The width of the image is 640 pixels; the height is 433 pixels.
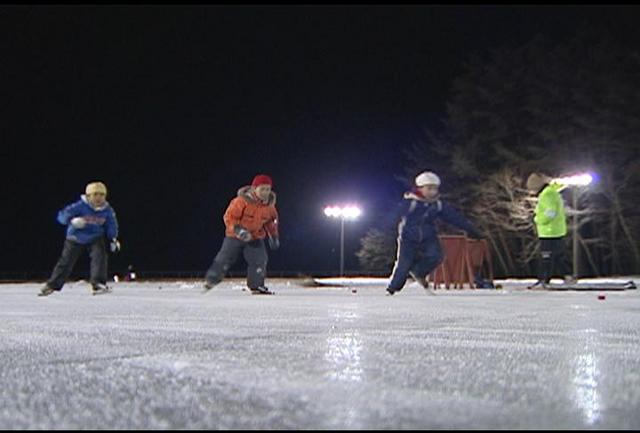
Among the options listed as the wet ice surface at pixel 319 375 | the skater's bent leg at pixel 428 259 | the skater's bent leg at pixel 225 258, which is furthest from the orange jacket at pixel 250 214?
the wet ice surface at pixel 319 375

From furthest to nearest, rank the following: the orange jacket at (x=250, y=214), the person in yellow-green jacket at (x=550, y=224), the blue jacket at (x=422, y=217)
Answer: the person in yellow-green jacket at (x=550, y=224) → the orange jacket at (x=250, y=214) → the blue jacket at (x=422, y=217)

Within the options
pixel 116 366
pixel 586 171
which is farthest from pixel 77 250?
pixel 586 171

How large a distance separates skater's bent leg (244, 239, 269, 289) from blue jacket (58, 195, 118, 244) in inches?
62.4

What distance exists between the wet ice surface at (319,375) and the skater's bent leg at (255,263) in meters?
5.89

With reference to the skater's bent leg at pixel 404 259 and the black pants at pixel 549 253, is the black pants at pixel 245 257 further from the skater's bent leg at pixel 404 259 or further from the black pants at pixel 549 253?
the black pants at pixel 549 253

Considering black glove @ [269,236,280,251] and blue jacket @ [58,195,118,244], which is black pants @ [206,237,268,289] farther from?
blue jacket @ [58,195,118,244]

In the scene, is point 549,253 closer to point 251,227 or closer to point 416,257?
point 416,257

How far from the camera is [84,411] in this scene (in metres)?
1.86

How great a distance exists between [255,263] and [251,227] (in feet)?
1.61

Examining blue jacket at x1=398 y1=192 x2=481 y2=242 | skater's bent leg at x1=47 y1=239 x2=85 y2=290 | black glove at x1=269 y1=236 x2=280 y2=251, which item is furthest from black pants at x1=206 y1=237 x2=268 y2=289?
blue jacket at x1=398 y1=192 x2=481 y2=242

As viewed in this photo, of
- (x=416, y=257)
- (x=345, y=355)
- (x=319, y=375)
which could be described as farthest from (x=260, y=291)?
(x=319, y=375)

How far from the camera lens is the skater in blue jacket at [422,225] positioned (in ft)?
31.7

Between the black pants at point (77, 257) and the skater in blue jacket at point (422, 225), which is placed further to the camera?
the black pants at point (77, 257)

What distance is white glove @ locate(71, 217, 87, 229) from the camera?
32.4ft
